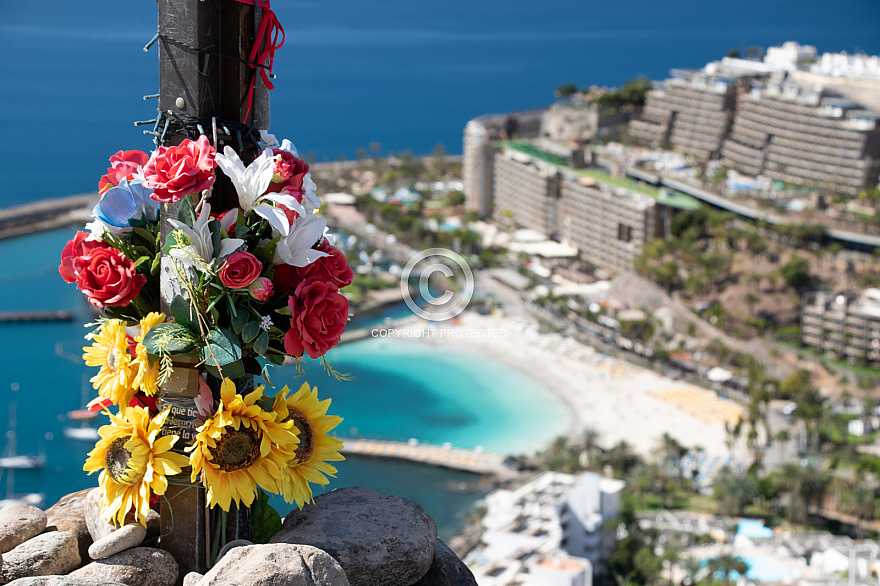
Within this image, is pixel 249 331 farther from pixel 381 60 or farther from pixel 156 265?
pixel 381 60

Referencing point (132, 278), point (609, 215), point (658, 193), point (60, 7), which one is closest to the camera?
point (132, 278)

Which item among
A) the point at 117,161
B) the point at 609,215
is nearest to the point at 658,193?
the point at 609,215

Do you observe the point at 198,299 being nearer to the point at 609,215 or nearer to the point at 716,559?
the point at 716,559

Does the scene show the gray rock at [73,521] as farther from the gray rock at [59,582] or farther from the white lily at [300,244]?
the white lily at [300,244]

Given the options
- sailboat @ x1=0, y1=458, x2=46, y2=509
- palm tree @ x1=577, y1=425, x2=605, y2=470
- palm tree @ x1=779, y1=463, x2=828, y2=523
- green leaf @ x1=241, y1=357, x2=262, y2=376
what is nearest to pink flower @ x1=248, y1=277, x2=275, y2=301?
green leaf @ x1=241, y1=357, x2=262, y2=376

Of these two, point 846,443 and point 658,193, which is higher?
point 658,193

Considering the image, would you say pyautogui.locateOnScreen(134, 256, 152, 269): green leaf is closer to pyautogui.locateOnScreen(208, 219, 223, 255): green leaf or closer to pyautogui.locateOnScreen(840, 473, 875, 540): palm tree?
pyautogui.locateOnScreen(208, 219, 223, 255): green leaf
